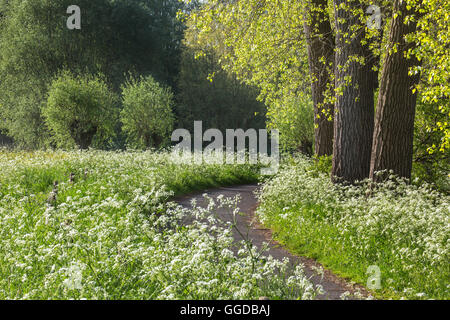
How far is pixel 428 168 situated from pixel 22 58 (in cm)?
3029

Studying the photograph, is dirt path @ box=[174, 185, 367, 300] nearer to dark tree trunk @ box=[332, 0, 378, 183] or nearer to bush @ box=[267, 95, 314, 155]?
dark tree trunk @ box=[332, 0, 378, 183]

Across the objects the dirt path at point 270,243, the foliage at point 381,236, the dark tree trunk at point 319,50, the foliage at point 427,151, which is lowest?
the dirt path at point 270,243

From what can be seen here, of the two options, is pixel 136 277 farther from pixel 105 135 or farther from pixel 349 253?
pixel 105 135

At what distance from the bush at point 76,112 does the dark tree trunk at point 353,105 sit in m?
18.8

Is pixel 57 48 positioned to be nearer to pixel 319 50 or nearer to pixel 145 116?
pixel 145 116

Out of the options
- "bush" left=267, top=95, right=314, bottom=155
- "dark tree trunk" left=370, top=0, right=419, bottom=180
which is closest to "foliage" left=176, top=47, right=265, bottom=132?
"bush" left=267, top=95, right=314, bottom=155

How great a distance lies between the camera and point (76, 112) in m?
25.5

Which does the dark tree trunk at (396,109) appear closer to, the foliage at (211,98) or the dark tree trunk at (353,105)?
the dark tree trunk at (353,105)

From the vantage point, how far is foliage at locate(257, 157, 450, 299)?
577 centimetres

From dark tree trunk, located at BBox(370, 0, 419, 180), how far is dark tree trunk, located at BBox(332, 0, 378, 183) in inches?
48.6

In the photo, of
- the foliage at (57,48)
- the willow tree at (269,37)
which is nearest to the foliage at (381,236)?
the willow tree at (269,37)

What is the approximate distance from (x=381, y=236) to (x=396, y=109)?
10.9 ft

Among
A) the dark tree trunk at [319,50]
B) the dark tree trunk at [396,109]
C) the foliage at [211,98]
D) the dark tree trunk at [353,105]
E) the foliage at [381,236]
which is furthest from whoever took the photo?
the foliage at [211,98]

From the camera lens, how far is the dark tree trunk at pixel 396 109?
30.0 ft
